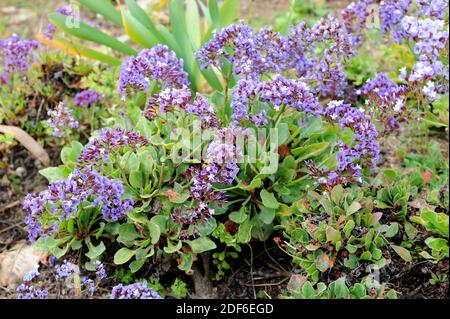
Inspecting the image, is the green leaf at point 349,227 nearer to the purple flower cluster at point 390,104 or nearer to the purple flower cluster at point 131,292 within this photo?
the purple flower cluster at point 390,104

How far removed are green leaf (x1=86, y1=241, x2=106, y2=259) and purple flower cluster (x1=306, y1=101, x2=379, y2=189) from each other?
0.97 meters

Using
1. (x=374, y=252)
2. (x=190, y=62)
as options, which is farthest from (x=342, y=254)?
(x=190, y=62)

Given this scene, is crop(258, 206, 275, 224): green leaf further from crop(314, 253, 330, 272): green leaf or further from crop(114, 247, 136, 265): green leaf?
crop(114, 247, 136, 265): green leaf

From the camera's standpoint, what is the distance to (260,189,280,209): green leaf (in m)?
2.89

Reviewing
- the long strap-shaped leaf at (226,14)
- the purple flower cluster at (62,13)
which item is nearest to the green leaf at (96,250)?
the long strap-shaped leaf at (226,14)

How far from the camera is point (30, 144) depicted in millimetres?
3768

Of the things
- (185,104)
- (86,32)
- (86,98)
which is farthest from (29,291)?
(86,32)

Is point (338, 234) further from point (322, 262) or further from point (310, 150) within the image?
point (310, 150)

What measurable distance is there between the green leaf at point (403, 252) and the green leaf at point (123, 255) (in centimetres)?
110

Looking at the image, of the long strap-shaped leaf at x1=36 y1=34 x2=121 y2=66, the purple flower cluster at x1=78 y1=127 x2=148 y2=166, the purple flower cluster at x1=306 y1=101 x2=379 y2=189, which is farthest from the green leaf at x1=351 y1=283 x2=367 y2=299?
the long strap-shaped leaf at x1=36 y1=34 x2=121 y2=66

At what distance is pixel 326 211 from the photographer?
2762 mm

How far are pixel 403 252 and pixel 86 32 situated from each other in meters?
2.17

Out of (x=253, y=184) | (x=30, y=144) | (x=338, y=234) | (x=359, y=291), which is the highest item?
(x=30, y=144)
